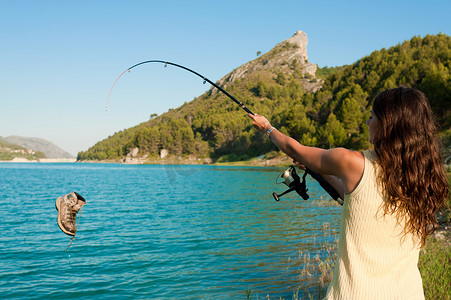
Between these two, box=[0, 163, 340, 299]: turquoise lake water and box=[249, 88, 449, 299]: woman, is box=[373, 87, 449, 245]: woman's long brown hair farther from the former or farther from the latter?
box=[0, 163, 340, 299]: turquoise lake water

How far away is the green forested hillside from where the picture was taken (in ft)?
204

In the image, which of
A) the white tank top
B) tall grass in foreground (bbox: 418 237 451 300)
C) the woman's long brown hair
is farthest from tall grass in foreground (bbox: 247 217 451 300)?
the woman's long brown hair

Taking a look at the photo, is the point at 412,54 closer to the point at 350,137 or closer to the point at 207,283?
the point at 350,137

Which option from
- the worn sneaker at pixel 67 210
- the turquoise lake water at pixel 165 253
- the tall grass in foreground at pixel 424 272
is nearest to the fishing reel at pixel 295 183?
the tall grass in foreground at pixel 424 272

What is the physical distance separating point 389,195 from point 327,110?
79.5 m

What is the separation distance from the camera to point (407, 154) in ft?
6.52

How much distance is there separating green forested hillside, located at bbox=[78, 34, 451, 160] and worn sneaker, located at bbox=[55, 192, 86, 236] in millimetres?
15098

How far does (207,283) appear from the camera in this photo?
901cm

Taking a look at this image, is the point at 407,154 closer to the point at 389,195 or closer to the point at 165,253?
the point at 389,195

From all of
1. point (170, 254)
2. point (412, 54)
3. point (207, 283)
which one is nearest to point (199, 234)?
point (170, 254)

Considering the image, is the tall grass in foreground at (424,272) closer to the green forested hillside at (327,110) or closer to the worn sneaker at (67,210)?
the worn sneaker at (67,210)

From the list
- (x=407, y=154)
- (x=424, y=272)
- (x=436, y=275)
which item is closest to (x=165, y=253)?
(x=424, y=272)

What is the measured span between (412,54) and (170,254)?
2955 inches

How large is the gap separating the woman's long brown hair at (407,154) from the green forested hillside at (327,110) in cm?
1825
